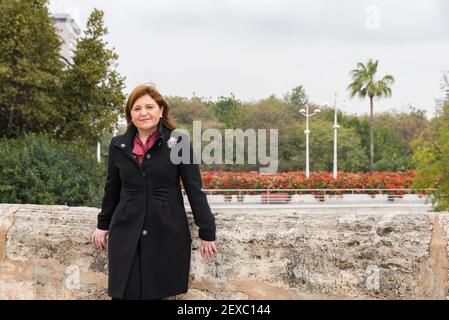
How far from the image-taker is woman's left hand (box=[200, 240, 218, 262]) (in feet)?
8.79

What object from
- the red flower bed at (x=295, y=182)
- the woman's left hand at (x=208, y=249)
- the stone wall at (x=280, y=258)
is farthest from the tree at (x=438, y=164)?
the woman's left hand at (x=208, y=249)

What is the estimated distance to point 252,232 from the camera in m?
2.79

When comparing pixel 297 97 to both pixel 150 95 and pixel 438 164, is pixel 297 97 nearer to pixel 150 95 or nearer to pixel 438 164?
pixel 438 164

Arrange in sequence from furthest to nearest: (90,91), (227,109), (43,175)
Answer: (227,109), (90,91), (43,175)

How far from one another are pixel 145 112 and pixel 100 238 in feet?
2.26

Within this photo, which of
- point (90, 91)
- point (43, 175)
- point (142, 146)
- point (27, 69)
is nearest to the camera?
point (142, 146)

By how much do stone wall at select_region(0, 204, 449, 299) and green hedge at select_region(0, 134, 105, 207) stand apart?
7040mm

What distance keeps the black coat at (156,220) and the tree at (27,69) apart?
29.8ft

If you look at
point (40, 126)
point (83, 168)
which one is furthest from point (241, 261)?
point (40, 126)

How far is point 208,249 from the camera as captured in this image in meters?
2.69

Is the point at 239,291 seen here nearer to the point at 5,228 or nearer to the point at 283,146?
the point at 5,228

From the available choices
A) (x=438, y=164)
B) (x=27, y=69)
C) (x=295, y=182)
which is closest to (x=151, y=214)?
(x=27, y=69)
